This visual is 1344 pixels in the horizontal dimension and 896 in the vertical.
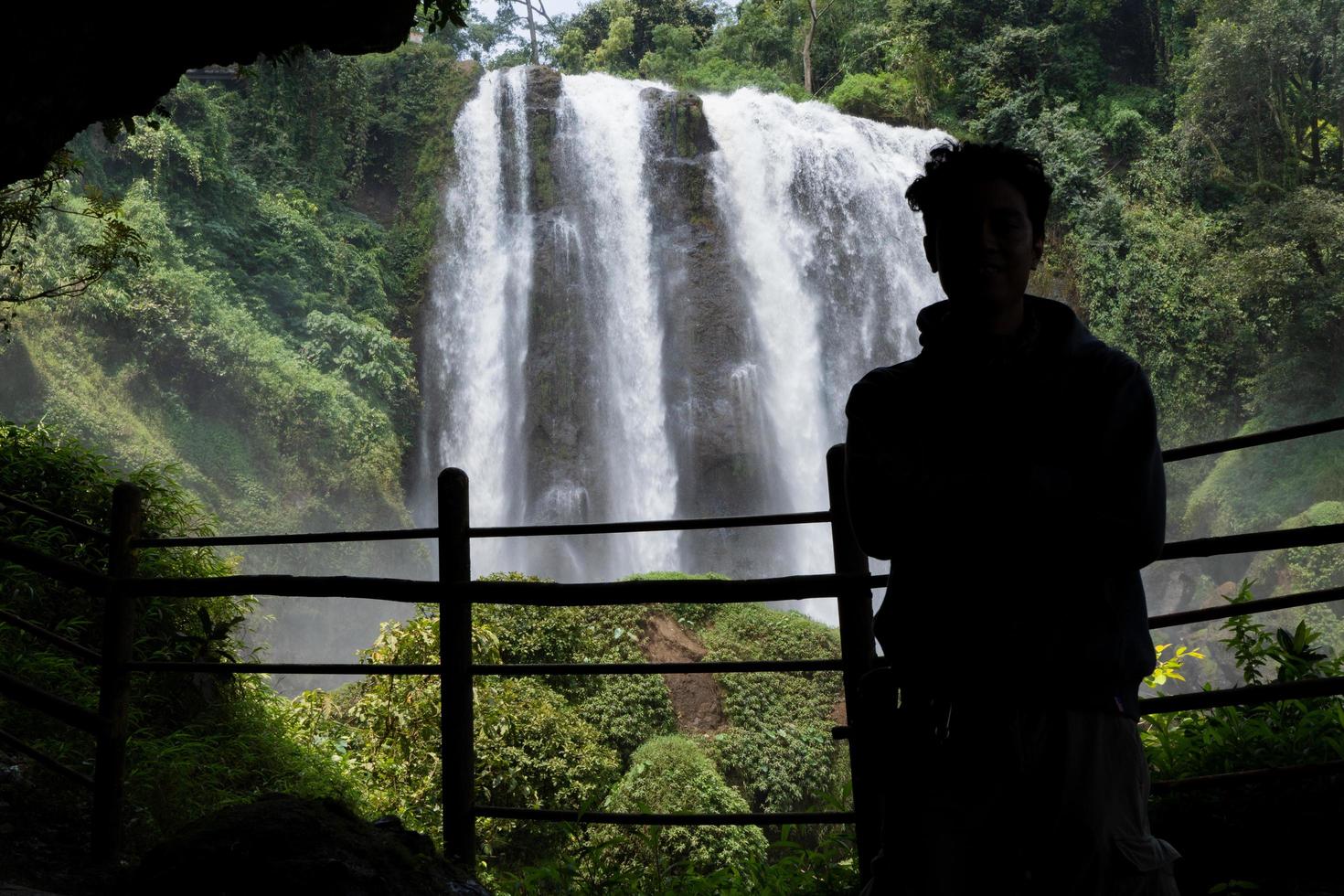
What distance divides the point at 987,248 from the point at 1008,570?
391 mm

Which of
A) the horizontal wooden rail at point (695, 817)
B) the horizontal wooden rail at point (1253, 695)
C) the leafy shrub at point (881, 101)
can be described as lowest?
the horizontal wooden rail at point (695, 817)

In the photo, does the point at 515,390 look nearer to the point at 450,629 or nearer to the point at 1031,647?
the point at 450,629

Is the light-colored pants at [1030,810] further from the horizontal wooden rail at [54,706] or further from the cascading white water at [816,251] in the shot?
the cascading white water at [816,251]

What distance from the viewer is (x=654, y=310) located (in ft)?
57.0

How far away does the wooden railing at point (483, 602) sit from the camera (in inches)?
91.9

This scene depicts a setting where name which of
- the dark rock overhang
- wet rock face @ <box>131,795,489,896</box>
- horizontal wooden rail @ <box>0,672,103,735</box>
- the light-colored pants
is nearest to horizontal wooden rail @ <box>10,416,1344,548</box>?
horizontal wooden rail @ <box>0,672,103,735</box>

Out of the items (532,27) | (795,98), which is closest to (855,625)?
(795,98)

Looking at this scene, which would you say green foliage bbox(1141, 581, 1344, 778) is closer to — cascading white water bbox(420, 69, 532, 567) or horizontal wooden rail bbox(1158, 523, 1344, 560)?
horizontal wooden rail bbox(1158, 523, 1344, 560)

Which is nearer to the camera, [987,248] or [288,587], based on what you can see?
[987,248]

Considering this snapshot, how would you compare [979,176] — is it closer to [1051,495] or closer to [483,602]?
[1051,495]

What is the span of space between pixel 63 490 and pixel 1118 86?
69.6 feet

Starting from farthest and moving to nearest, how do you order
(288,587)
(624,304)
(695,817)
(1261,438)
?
(624,304) < (288,587) < (695,817) < (1261,438)

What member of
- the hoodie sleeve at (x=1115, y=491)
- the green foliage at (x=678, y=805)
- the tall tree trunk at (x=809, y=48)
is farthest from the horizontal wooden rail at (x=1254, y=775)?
the tall tree trunk at (x=809, y=48)

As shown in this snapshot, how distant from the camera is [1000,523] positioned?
48.6 inches
